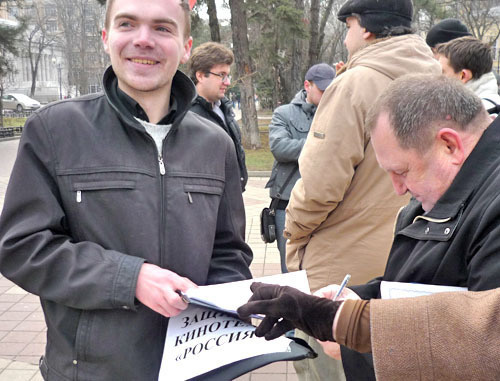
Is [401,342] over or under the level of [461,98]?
under

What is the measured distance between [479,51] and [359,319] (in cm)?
274

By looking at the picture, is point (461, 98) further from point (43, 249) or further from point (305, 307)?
point (43, 249)

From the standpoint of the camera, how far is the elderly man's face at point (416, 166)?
56.7 inches

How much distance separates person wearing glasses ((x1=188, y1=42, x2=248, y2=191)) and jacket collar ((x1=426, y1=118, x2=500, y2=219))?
9.26 ft

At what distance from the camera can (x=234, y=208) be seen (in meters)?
2.12

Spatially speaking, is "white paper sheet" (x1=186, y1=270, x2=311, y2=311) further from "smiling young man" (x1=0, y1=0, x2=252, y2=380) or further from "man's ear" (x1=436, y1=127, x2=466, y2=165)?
"man's ear" (x1=436, y1=127, x2=466, y2=165)

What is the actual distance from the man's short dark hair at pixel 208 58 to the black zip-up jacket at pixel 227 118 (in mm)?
333

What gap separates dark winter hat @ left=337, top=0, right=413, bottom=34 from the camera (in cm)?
272

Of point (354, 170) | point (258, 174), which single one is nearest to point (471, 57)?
point (354, 170)

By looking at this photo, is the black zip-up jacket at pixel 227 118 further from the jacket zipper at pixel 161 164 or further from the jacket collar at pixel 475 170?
the jacket collar at pixel 475 170

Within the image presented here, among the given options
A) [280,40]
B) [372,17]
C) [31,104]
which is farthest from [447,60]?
[31,104]

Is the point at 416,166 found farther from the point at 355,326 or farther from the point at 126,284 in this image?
the point at 126,284

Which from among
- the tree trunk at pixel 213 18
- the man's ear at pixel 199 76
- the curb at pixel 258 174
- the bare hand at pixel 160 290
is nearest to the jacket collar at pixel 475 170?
the bare hand at pixel 160 290

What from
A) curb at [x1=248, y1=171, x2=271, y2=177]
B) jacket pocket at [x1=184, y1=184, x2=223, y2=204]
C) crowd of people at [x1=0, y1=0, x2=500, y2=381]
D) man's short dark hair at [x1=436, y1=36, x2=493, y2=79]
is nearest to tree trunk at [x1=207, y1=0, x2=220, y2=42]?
curb at [x1=248, y1=171, x2=271, y2=177]
